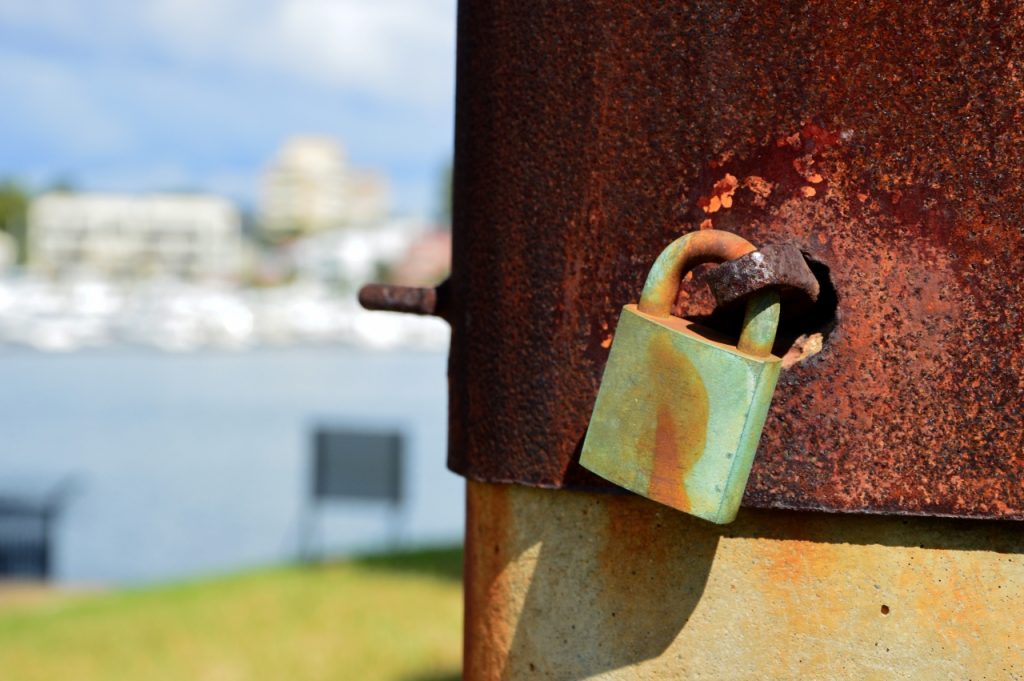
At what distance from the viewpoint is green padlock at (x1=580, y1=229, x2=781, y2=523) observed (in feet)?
3.38

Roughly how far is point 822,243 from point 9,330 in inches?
1928

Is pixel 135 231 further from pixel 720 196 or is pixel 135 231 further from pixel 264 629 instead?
pixel 720 196

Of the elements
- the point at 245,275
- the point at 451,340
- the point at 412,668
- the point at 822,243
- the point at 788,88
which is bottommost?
the point at 245,275

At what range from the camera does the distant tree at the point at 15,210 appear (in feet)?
302

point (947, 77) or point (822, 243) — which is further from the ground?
point (947, 77)

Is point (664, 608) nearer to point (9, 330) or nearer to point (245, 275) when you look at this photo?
point (9, 330)

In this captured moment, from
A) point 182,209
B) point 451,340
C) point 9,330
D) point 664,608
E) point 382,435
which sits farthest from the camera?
point 182,209

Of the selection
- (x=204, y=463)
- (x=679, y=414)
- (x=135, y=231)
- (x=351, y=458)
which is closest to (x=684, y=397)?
(x=679, y=414)

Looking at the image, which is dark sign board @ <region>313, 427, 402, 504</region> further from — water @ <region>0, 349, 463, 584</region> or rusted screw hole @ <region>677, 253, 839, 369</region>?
rusted screw hole @ <region>677, 253, 839, 369</region>

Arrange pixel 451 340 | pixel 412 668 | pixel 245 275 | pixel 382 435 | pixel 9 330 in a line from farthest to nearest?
pixel 245 275, pixel 9 330, pixel 382 435, pixel 412 668, pixel 451 340

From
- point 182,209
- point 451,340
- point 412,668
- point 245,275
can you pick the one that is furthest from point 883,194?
point 182,209

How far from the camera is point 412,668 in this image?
5.60 meters

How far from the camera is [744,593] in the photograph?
1149 millimetres

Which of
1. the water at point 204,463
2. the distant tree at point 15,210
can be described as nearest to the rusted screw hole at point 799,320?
the water at point 204,463
